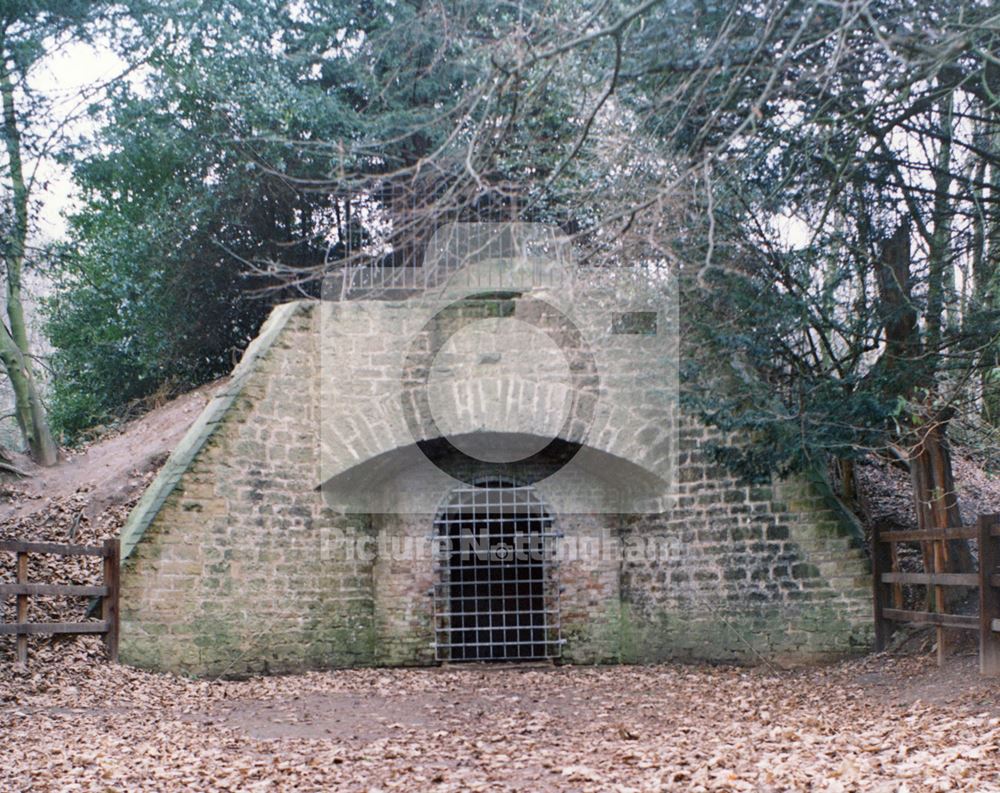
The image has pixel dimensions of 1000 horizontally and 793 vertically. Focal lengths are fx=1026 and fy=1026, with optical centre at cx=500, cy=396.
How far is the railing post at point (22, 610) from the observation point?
7.94 metres

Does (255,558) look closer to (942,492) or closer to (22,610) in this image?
(22,610)

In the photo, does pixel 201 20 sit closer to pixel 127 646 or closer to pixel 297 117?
pixel 297 117

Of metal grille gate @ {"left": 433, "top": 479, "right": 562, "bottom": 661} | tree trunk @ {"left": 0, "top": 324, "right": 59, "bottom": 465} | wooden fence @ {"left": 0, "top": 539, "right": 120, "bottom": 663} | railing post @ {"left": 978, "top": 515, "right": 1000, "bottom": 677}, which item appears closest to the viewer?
railing post @ {"left": 978, "top": 515, "right": 1000, "bottom": 677}

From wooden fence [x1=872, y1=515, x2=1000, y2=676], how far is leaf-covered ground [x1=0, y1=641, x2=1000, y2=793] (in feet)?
1.02

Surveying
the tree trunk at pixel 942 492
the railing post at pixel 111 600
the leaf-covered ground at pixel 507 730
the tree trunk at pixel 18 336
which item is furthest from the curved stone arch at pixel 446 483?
the tree trunk at pixel 18 336

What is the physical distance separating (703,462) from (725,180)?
3609 millimetres

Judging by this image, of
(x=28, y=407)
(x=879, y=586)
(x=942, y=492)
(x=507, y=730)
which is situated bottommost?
(x=507, y=730)

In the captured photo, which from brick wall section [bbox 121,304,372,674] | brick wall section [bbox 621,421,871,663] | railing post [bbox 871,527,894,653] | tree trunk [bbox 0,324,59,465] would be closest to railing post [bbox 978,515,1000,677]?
railing post [bbox 871,527,894,653]

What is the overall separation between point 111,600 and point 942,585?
6768 mm

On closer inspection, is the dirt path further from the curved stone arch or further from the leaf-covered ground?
the leaf-covered ground

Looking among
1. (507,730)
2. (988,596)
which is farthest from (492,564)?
(988,596)

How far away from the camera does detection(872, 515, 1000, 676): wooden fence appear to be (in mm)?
7180

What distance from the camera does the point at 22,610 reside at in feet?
26.4

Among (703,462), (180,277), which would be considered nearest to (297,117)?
(180,277)
